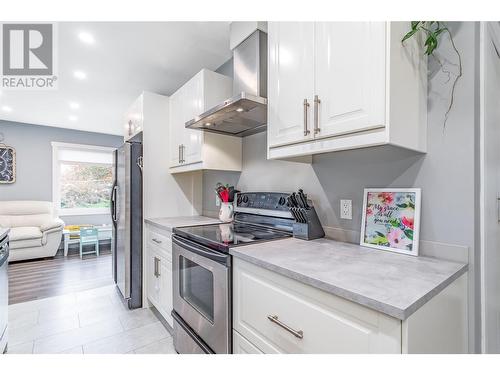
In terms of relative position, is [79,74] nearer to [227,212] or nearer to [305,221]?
[227,212]

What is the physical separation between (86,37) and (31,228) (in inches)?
147

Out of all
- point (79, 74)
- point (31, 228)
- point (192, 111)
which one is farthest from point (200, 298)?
point (31, 228)

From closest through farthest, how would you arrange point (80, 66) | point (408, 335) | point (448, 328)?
1. point (408, 335)
2. point (448, 328)
3. point (80, 66)

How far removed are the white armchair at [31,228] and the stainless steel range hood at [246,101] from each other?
389 centimetres

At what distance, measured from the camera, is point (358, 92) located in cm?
110

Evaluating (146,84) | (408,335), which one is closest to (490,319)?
(408,335)

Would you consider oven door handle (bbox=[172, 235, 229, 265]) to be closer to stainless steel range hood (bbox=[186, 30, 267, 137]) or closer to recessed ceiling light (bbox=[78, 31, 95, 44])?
stainless steel range hood (bbox=[186, 30, 267, 137])

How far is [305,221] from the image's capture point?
61.8 inches

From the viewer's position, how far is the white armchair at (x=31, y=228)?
13.4 feet

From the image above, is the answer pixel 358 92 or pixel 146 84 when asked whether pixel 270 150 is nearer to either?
pixel 358 92

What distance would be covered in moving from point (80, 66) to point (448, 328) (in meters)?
3.55

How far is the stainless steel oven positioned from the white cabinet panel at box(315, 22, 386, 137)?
2.90 ft

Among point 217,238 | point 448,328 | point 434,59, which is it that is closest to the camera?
point 448,328

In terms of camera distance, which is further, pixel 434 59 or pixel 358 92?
pixel 434 59
